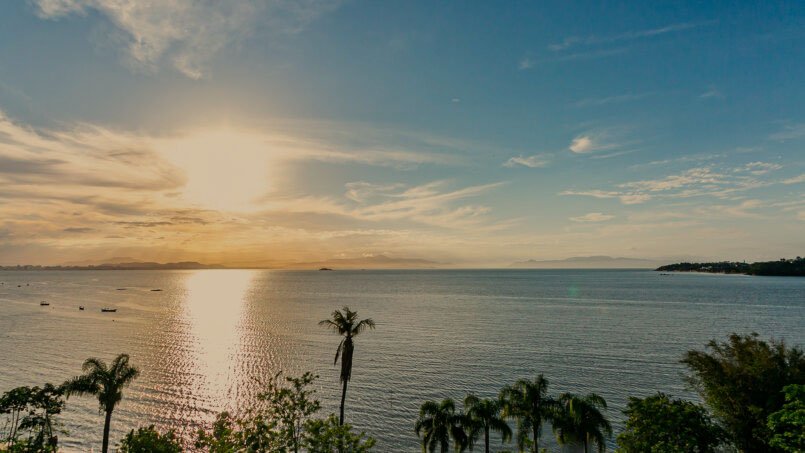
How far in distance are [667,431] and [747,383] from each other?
62.3 feet

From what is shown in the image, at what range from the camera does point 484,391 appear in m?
66.0

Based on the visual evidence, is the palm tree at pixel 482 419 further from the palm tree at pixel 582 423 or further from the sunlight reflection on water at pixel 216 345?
the sunlight reflection on water at pixel 216 345

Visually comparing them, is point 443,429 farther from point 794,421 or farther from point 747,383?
point 747,383

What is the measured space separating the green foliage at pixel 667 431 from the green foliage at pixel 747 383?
10.3 m

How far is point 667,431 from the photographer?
88.1 ft

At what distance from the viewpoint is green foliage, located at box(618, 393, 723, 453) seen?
26.5 m

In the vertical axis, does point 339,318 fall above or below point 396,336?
above

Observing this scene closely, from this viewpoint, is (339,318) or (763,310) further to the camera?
(763,310)

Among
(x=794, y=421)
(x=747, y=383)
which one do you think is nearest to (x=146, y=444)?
(x=794, y=421)

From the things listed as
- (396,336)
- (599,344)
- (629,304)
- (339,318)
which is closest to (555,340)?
(599,344)

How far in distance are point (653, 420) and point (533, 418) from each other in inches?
638

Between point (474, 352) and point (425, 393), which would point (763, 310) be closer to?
point (474, 352)

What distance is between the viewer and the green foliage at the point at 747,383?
118 feet

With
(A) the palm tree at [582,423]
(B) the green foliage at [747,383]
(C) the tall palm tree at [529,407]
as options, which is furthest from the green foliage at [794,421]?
(C) the tall palm tree at [529,407]
